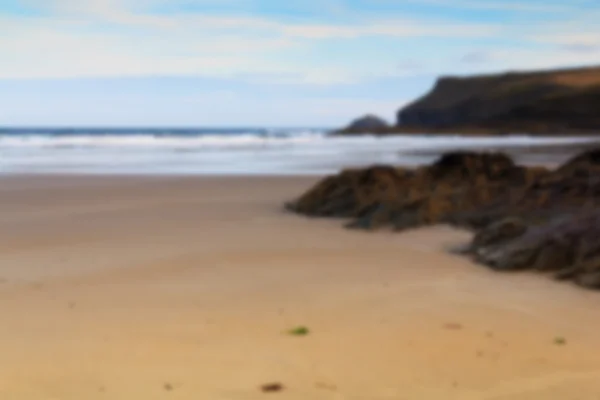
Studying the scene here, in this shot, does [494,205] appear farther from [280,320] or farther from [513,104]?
[513,104]

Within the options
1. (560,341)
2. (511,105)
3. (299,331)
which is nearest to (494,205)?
A: (560,341)

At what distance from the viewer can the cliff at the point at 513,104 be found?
6550 centimetres

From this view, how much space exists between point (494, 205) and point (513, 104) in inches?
2744

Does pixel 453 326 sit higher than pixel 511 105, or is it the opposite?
pixel 511 105

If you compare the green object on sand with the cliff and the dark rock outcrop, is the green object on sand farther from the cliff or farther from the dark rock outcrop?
the cliff

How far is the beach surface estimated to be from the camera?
10.9ft

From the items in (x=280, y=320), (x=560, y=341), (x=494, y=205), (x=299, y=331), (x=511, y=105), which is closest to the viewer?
(x=560, y=341)

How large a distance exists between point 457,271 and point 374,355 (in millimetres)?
2021

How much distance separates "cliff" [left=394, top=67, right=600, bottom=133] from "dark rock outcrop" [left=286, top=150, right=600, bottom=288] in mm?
50992

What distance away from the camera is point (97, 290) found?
16.2 ft

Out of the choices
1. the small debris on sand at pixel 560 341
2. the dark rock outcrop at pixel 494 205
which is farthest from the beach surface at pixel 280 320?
the dark rock outcrop at pixel 494 205

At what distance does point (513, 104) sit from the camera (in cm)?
7500

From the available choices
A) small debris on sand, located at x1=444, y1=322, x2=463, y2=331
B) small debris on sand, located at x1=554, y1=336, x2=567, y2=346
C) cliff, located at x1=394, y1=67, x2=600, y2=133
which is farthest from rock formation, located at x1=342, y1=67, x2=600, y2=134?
small debris on sand, located at x1=554, y1=336, x2=567, y2=346

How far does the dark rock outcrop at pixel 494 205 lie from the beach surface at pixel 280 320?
0.86 ft
